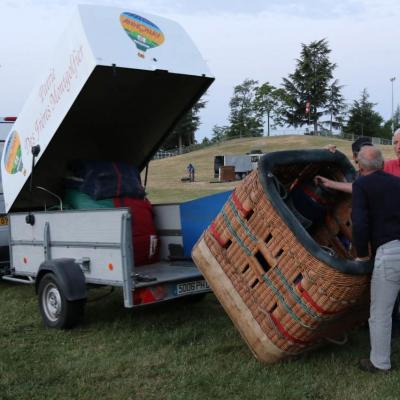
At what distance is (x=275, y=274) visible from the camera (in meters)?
4.02

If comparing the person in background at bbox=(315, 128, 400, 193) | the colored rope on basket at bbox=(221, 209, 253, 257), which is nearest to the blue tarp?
the colored rope on basket at bbox=(221, 209, 253, 257)

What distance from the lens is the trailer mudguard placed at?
528cm

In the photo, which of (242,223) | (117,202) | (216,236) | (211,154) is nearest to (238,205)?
(242,223)

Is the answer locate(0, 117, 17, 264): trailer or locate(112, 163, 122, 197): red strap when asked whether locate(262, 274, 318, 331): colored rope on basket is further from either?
locate(0, 117, 17, 264): trailer

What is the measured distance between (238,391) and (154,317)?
2.17 metres

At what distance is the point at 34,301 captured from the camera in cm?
687

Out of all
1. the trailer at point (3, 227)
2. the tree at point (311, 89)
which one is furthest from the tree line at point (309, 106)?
the trailer at point (3, 227)

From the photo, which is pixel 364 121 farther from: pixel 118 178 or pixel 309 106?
pixel 118 178

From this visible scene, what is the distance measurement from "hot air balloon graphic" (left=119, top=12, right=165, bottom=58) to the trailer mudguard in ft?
7.16

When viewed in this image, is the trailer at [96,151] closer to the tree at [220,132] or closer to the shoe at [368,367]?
the shoe at [368,367]

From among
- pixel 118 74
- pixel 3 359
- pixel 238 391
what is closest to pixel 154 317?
pixel 3 359

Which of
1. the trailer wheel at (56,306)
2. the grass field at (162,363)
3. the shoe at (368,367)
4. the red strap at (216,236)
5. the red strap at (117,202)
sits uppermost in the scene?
the red strap at (117,202)

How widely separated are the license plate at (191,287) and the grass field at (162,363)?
0.38 m

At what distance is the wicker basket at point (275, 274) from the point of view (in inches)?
150
